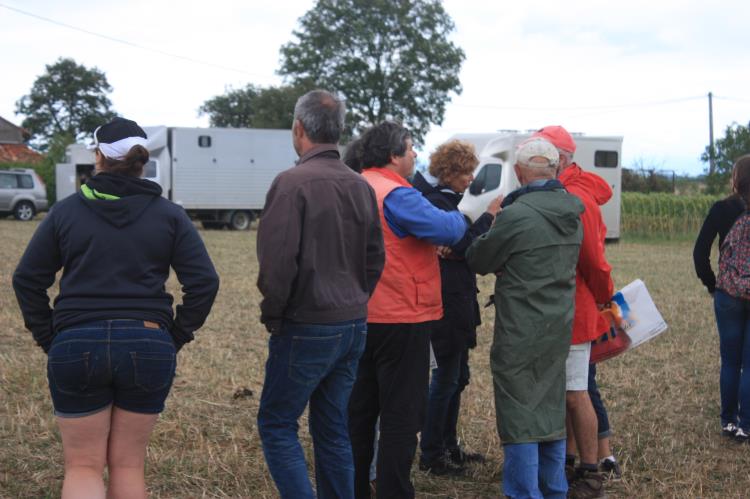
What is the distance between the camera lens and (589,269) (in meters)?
4.05

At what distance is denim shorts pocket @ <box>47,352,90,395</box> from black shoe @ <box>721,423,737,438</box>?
4025mm

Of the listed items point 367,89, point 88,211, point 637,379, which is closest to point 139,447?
point 88,211

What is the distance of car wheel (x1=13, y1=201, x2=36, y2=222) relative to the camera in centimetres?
2869

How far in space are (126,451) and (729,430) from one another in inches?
150

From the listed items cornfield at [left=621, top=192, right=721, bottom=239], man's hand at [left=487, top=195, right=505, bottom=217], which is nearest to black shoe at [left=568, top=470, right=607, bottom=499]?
man's hand at [left=487, top=195, right=505, bottom=217]

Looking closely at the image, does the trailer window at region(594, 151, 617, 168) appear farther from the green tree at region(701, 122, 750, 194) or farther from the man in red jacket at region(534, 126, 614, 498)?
the man in red jacket at region(534, 126, 614, 498)

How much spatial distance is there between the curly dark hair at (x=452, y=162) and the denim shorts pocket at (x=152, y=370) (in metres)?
1.77

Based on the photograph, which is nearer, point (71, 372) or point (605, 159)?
point (71, 372)

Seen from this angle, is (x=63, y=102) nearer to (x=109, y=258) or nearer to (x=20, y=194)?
(x=20, y=194)

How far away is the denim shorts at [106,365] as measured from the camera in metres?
2.91

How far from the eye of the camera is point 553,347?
12.2 ft

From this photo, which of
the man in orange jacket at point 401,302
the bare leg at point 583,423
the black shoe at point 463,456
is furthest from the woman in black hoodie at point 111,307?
the black shoe at point 463,456

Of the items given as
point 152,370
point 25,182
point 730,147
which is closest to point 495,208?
point 152,370

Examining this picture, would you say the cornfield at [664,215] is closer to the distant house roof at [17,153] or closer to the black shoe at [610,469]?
the black shoe at [610,469]
